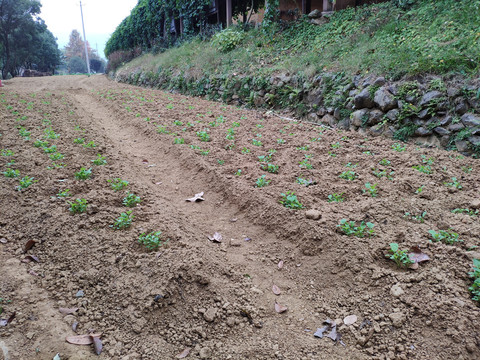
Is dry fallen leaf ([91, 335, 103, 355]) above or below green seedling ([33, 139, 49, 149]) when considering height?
below

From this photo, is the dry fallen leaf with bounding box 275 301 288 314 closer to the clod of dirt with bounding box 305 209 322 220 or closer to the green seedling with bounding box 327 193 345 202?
the clod of dirt with bounding box 305 209 322 220

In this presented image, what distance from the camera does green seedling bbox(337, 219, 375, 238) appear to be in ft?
9.34

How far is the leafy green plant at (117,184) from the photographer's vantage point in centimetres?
368

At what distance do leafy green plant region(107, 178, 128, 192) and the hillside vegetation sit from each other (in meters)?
5.57

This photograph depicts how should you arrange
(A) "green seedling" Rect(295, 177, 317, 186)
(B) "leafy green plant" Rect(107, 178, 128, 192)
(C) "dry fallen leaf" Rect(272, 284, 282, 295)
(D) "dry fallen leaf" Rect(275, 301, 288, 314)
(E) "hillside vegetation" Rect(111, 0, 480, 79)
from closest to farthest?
(D) "dry fallen leaf" Rect(275, 301, 288, 314)
(C) "dry fallen leaf" Rect(272, 284, 282, 295)
(B) "leafy green plant" Rect(107, 178, 128, 192)
(A) "green seedling" Rect(295, 177, 317, 186)
(E) "hillside vegetation" Rect(111, 0, 480, 79)

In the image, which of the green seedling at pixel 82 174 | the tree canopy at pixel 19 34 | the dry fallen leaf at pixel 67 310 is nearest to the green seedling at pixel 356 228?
the dry fallen leaf at pixel 67 310

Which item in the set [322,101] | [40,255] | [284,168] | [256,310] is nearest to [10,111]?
[40,255]

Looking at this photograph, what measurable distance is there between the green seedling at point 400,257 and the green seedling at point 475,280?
1.37 ft

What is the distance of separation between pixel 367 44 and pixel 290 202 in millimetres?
6022

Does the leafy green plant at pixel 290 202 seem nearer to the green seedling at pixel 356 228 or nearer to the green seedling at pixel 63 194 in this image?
the green seedling at pixel 356 228

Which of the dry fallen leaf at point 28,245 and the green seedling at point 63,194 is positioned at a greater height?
the green seedling at point 63,194

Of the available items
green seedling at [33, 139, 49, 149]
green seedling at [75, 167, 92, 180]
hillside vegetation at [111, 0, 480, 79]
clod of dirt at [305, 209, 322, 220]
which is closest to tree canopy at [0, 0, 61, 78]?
hillside vegetation at [111, 0, 480, 79]

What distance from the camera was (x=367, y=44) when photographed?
745 cm

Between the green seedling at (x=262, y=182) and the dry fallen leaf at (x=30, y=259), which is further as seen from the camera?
the green seedling at (x=262, y=182)
